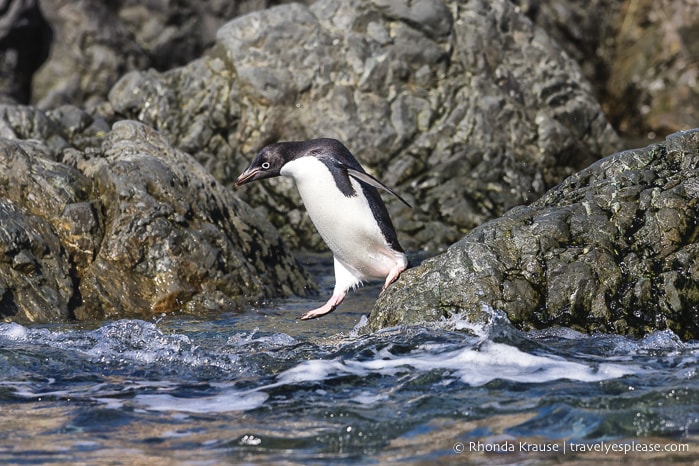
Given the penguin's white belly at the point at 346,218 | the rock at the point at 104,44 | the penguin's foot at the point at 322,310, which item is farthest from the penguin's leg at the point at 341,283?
the rock at the point at 104,44

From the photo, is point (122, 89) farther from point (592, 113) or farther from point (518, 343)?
point (518, 343)

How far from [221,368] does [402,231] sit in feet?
16.5

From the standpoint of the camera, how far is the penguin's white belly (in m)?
7.15

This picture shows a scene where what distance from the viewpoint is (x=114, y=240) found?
7488 mm

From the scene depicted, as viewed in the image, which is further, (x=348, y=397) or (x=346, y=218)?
(x=346, y=218)

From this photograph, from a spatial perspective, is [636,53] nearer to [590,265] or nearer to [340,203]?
[340,203]

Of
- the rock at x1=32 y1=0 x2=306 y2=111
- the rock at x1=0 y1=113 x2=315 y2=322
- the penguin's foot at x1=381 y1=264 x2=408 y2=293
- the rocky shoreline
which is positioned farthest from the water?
the rock at x1=32 y1=0 x2=306 y2=111

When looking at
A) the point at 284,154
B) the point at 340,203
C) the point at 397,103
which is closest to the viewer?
the point at 340,203

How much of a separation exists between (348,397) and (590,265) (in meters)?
1.67

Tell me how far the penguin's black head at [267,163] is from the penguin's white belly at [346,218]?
0.08 m

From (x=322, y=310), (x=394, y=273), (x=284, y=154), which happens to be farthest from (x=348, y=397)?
(x=284, y=154)

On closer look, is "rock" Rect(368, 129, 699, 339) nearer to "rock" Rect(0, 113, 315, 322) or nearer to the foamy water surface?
the foamy water surface

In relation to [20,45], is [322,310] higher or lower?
lower

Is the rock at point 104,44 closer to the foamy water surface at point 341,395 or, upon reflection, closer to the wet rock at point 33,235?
the wet rock at point 33,235
